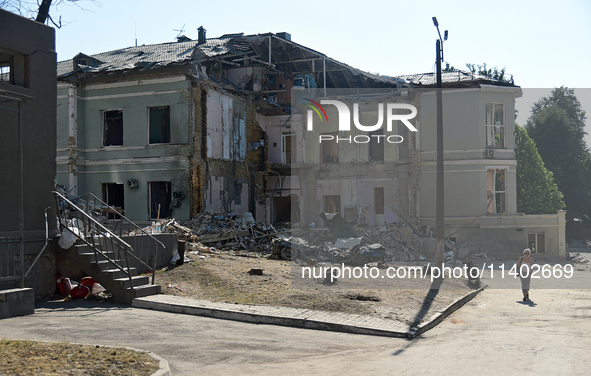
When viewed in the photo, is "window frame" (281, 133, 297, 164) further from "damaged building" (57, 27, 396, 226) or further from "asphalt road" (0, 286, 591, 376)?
"asphalt road" (0, 286, 591, 376)

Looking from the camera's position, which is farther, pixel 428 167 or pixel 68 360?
pixel 428 167

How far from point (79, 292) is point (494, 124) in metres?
23.6

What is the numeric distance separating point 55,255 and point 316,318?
6419 mm

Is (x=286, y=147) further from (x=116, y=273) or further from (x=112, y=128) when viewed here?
(x=116, y=273)

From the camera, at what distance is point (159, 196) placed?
26578 mm

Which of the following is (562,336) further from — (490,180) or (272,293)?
(490,180)

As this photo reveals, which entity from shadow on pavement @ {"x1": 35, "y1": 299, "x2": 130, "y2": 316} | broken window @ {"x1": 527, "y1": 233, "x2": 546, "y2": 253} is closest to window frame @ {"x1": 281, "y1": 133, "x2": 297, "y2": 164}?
broken window @ {"x1": 527, "y1": 233, "x2": 546, "y2": 253}

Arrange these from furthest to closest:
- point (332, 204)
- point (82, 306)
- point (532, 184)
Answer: point (532, 184)
point (332, 204)
point (82, 306)

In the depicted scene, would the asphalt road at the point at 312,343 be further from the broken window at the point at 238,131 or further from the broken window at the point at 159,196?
the broken window at the point at 238,131

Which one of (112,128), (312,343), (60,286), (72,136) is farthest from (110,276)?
(72,136)

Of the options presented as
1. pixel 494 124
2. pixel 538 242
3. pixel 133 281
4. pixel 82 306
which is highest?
pixel 494 124

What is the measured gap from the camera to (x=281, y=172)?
108 feet

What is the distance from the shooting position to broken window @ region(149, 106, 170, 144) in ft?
86.8

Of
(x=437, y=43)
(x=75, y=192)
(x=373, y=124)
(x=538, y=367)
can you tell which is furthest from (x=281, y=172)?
(x=538, y=367)
